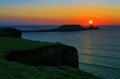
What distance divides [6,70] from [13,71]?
52cm

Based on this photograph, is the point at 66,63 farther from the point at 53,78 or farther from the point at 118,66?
the point at 118,66

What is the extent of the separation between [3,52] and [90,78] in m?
9.34

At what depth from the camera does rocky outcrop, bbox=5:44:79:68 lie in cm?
2175

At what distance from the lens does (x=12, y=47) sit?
23.2 meters

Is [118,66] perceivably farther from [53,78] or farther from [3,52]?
[53,78]

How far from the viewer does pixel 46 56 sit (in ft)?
72.5

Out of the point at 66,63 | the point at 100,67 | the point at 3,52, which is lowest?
the point at 100,67

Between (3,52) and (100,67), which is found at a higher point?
(3,52)

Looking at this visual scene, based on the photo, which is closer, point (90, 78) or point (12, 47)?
point (90, 78)

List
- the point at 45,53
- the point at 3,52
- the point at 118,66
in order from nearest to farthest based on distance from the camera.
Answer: the point at 3,52, the point at 45,53, the point at 118,66

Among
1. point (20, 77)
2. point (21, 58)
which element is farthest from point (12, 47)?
point (20, 77)

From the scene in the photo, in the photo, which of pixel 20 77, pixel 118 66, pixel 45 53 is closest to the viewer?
pixel 20 77

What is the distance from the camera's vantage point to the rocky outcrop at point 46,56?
2175 cm

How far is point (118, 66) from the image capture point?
41.8 m
